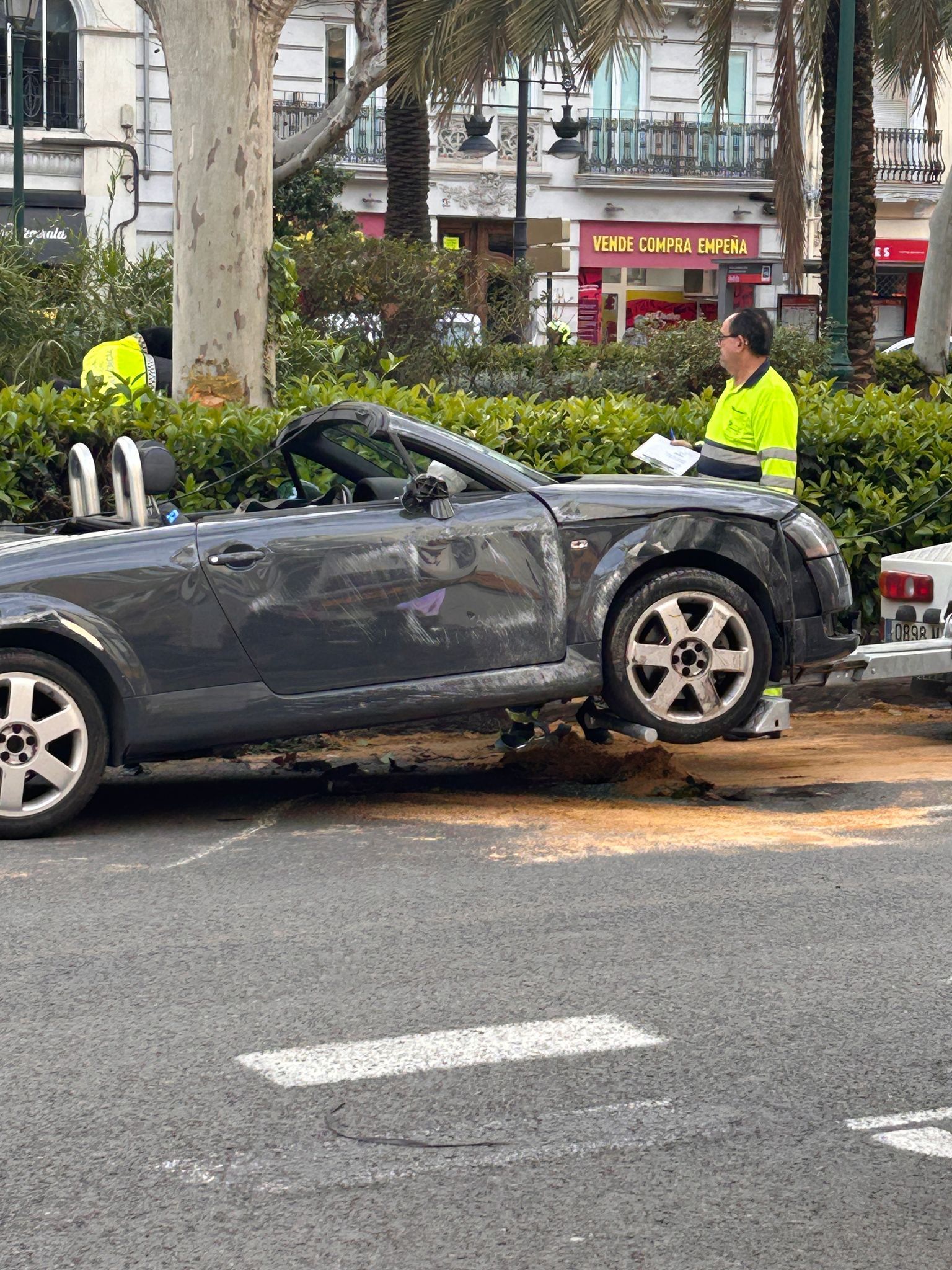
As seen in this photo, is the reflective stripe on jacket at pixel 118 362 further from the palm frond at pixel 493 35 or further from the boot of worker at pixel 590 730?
the palm frond at pixel 493 35

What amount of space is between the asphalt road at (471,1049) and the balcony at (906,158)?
41375 millimetres

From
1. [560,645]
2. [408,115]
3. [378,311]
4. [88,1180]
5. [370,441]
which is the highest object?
[408,115]

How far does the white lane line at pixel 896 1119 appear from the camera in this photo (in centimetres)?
397

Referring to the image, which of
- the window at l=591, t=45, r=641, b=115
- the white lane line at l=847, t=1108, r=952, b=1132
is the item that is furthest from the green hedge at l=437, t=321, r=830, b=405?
the window at l=591, t=45, r=641, b=115

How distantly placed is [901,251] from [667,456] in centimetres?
3946

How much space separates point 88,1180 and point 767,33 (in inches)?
1683

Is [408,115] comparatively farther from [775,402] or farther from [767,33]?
[767,33]

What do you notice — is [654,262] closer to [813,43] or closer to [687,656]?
[813,43]

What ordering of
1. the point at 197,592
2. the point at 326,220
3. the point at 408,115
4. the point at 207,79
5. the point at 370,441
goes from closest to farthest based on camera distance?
the point at 197,592 < the point at 370,441 < the point at 207,79 < the point at 408,115 < the point at 326,220

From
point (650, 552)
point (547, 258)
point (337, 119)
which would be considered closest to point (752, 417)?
point (650, 552)

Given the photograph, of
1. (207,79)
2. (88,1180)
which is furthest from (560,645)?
(207,79)

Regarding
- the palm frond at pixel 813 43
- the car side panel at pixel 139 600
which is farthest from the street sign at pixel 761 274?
the car side panel at pixel 139 600

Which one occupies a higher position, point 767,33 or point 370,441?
point 767,33

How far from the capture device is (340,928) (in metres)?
5.50
